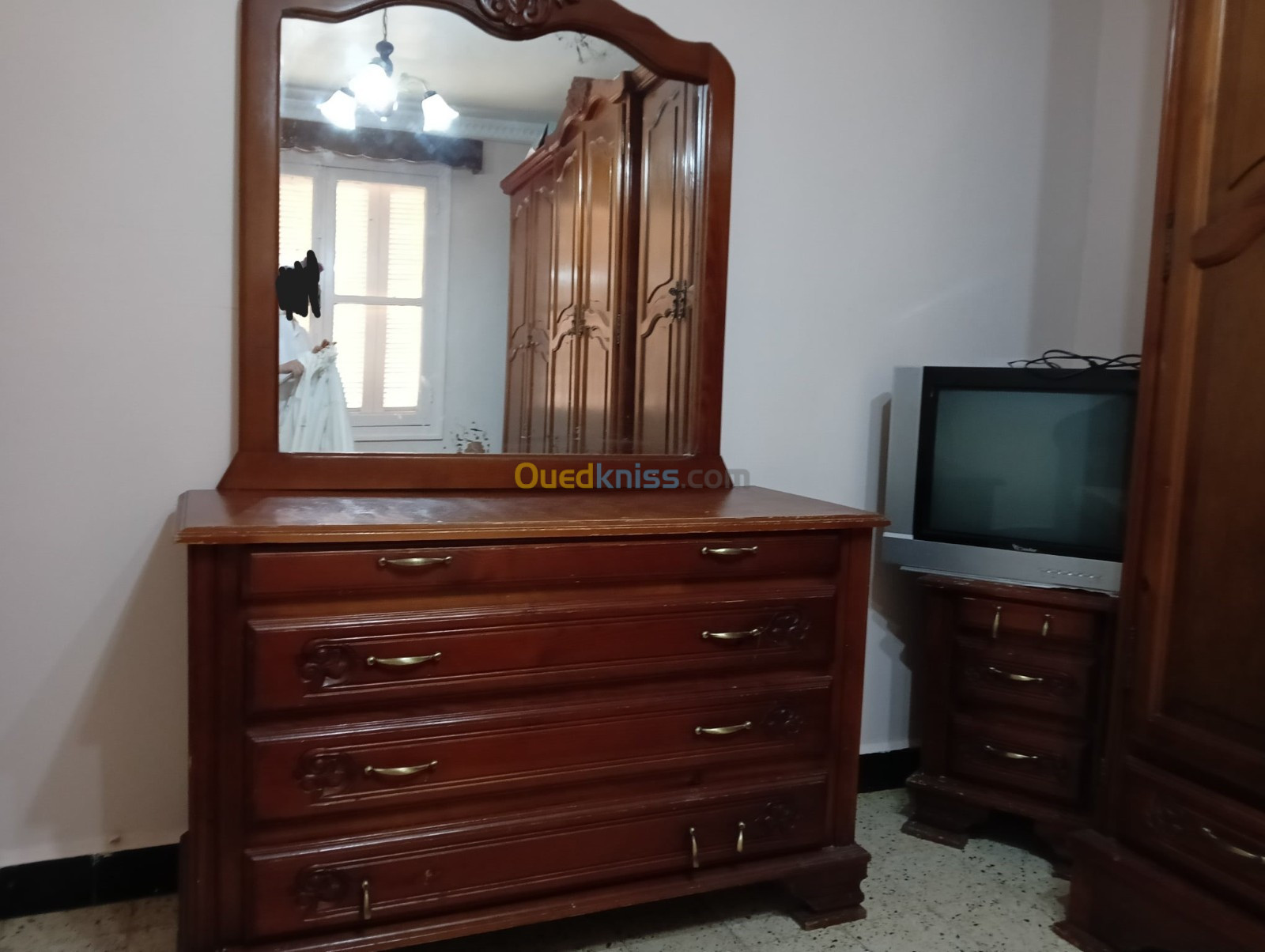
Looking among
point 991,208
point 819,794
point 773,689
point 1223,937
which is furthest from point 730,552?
point 991,208

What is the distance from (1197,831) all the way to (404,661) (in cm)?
133

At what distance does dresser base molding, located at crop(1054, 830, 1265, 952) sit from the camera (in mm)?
1462

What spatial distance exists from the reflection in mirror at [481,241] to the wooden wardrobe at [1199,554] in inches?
36.2

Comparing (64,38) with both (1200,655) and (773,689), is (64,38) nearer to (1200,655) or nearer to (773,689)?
(773,689)

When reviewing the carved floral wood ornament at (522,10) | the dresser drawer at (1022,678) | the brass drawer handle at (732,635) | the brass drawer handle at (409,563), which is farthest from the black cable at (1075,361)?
the brass drawer handle at (409,563)

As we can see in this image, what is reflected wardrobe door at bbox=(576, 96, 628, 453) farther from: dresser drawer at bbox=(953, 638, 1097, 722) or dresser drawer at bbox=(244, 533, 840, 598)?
dresser drawer at bbox=(953, 638, 1097, 722)

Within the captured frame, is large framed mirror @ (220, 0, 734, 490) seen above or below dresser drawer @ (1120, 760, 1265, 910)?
above

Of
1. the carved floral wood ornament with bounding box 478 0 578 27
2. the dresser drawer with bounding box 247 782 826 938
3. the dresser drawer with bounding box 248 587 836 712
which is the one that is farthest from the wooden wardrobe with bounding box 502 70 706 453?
the dresser drawer with bounding box 247 782 826 938

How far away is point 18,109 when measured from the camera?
1.58 metres

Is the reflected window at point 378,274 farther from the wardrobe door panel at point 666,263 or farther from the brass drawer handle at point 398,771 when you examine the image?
the brass drawer handle at point 398,771

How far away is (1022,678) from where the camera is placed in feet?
6.64

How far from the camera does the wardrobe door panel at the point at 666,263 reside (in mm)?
2012

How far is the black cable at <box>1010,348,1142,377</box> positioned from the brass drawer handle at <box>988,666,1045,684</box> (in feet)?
2.17

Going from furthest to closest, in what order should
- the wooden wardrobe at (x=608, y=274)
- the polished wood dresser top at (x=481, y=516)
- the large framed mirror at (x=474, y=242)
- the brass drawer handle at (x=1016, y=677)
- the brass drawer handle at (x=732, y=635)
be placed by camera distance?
1. the brass drawer handle at (x=1016, y=677)
2. the wooden wardrobe at (x=608, y=274)
3. the large framed mirror at (x=474, y=242)
4. the brass drawer handle at (x=732, y=635)
5. the polished wood dresser top at (x=481, y=516)
